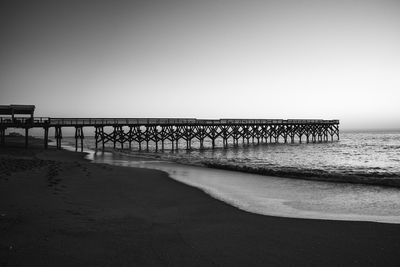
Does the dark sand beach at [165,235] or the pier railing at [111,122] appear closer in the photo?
the dark sand beach at [165,235]

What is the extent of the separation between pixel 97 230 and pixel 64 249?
3.08 feet

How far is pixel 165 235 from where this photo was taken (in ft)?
16.0

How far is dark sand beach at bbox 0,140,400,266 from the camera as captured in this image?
12.8ft

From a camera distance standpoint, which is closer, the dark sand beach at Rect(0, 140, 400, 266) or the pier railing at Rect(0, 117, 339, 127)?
the dark sand beach at Rect(0, 140, 400, 266)

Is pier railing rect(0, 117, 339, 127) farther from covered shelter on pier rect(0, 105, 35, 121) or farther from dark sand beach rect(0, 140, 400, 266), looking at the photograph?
dark sand beach rect(0, 140, 400, 266)

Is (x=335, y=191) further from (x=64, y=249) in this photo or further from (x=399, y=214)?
(x=64, y=249)

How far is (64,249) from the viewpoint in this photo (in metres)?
4.04

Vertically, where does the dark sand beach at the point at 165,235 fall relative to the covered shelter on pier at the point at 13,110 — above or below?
below

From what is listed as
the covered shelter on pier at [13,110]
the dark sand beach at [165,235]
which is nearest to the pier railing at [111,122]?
the covered shelter on pier at [13,110]

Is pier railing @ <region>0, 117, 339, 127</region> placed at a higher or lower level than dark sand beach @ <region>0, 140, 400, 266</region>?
higher

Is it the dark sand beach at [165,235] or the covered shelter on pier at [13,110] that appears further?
the covered shelter on pier at [13,110]

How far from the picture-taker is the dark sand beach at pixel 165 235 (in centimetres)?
391

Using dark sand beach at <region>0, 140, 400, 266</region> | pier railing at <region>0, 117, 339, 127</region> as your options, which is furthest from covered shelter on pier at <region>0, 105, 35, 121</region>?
dark sand beach at <region>0, 140, 400, 266</region>

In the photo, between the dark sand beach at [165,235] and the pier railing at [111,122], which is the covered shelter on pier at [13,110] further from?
the dark sand beach at [165,235]
